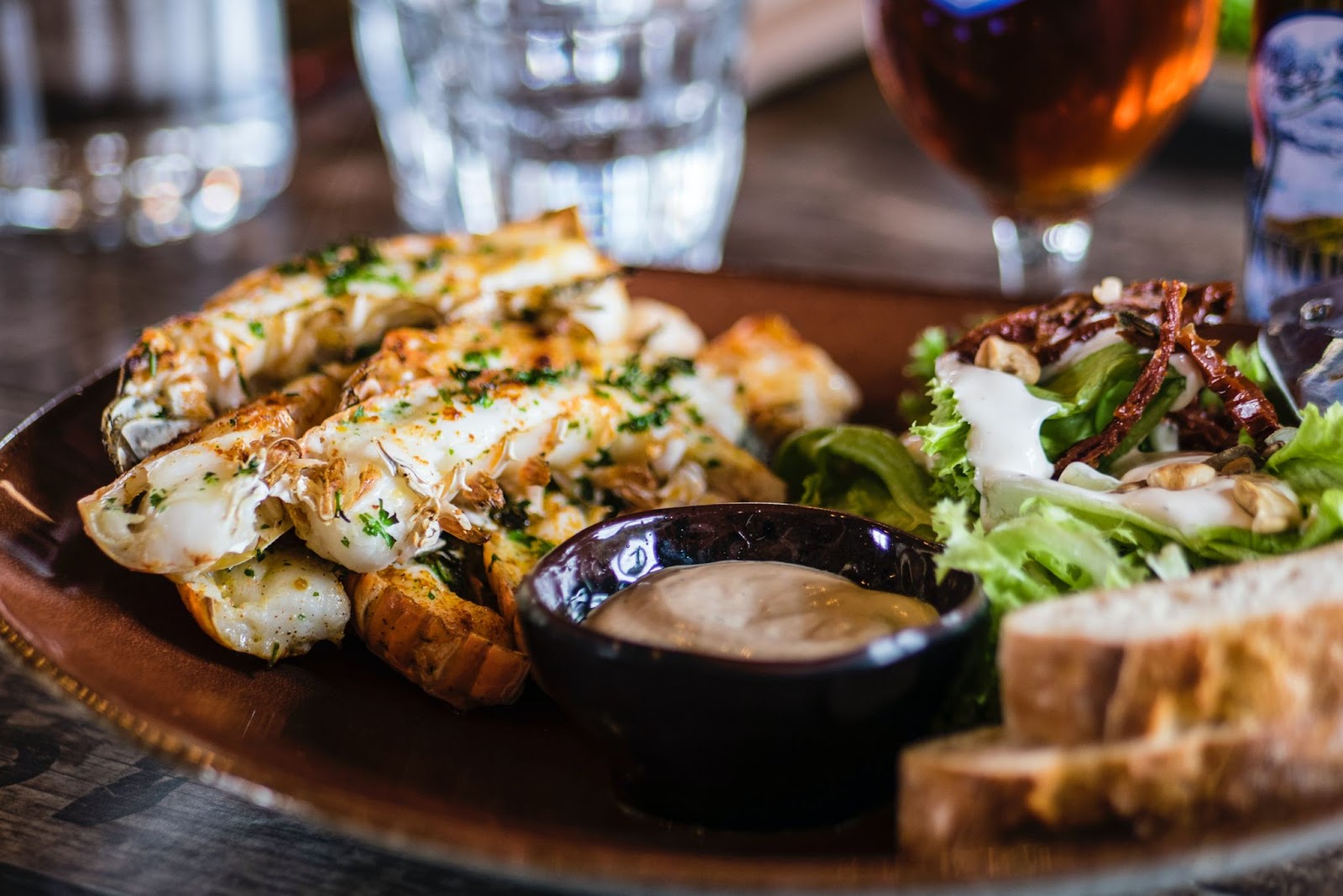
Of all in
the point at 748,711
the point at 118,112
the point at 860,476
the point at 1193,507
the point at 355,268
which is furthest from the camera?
the point at 118,112

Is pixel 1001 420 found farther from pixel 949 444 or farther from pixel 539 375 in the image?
pixel 539 375

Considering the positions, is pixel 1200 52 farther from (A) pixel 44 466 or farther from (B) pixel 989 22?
(A) pixel 44 466

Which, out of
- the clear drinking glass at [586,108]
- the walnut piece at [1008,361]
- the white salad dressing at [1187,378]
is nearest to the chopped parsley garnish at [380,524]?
the walnut piece at [1008,361]

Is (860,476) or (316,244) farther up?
(860,476)

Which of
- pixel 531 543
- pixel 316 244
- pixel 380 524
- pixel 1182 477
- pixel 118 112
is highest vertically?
pixel 1182 477

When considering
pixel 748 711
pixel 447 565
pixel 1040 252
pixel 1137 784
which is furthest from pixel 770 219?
pixel 1137 784

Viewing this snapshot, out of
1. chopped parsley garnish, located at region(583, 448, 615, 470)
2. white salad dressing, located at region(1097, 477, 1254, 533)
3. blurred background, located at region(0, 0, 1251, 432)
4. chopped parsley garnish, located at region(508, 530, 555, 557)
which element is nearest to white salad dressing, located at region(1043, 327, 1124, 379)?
white salad dressing, located at region(1097, 477, 1254, 533)

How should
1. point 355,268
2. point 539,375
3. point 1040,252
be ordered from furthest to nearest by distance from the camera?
1. point 1040,252
2. point 355,268
3. point 539,375

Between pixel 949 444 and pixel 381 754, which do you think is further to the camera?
pixel 949 444

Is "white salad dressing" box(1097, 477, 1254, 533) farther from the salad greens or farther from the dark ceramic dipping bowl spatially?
the dark ceramic dipping bowl
